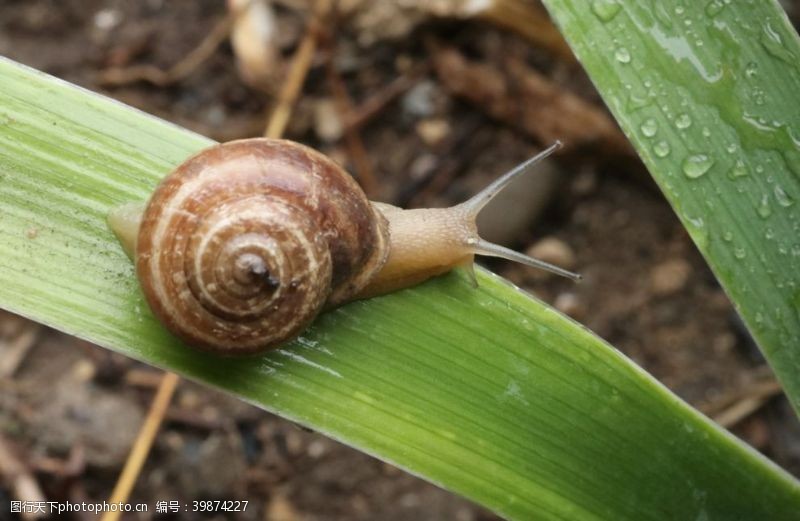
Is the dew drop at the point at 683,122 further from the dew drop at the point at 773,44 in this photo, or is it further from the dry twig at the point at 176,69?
the dry twig at the point at 176,69

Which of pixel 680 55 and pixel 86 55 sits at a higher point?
pixel 680 55

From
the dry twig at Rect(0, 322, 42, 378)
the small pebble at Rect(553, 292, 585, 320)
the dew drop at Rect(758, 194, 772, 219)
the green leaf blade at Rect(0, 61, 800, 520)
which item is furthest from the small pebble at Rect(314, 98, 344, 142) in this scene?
the dew drop at Rect(758, 194, 772, 219)

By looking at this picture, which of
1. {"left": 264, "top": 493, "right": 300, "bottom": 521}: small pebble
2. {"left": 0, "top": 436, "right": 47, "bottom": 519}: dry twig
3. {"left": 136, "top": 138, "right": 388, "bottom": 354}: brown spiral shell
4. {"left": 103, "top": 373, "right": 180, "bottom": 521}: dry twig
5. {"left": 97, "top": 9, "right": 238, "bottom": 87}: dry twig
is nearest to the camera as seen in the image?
{"left": 136, "top": 138, "right": 388, "bottom": 354}: brown spiral shell

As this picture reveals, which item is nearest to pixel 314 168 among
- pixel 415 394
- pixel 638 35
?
pixel 415 394

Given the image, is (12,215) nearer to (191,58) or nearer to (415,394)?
(415,394)

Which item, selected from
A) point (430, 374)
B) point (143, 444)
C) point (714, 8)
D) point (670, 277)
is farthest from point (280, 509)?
point (714, 8)

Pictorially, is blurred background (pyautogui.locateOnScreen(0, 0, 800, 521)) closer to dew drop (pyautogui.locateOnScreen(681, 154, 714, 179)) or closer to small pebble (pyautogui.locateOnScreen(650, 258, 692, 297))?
small pebble (pyautogui.locateOnScreen(650, 258, 692, 297))
